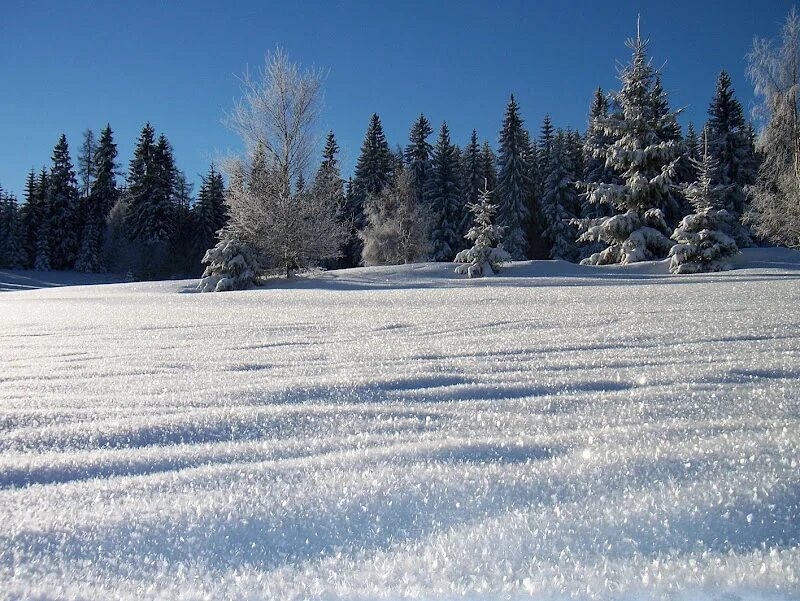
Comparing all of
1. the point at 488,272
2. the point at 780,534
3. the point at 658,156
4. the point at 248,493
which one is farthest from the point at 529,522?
the point at 658,156

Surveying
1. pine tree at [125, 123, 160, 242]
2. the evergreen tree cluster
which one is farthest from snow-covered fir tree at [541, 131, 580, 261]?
pine tree at [125, 123, 160, 242]

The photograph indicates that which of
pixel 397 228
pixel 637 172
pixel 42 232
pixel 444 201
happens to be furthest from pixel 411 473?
pixel 42 232

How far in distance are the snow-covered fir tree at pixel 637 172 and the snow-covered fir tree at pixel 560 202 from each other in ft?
47.4

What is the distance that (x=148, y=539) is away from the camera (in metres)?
1.13

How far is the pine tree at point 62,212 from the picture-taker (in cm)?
4028

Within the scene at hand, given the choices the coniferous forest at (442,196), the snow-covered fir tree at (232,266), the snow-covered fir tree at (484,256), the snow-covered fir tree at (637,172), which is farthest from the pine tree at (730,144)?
the snow-covered fir tree at (232,266)

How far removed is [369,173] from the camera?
38.2 metres

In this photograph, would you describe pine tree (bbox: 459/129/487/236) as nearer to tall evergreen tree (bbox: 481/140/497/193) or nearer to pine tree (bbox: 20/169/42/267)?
tall evergreen tree (bbox: 481/140/497/193)

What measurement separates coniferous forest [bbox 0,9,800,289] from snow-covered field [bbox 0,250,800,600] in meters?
13.8

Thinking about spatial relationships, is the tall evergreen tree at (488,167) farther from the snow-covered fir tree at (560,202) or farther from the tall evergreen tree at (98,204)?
the tall evergreen tree at (98,204)

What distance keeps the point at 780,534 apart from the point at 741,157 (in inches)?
1457

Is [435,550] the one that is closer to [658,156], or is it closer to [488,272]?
[488,272]

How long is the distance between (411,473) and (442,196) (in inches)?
1394

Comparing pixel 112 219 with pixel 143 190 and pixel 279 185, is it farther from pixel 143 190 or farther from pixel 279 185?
pixel 279 185
